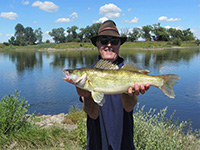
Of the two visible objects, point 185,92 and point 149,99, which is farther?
point 185,92

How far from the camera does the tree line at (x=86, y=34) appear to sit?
126 m

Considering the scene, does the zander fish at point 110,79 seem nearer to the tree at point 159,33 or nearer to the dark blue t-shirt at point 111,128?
the dark blue t-shirt at point 111,128

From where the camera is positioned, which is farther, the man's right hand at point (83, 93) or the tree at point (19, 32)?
the tree at point (19, 32)

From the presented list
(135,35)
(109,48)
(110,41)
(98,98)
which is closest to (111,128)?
(98,98)

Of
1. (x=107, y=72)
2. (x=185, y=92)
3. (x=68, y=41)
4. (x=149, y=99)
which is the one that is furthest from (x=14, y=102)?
(x=68, y=41)

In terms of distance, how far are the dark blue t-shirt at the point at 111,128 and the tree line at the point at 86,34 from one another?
385 ft

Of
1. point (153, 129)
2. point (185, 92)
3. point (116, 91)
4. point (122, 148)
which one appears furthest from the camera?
point (185, 92)

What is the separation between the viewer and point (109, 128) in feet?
11.5

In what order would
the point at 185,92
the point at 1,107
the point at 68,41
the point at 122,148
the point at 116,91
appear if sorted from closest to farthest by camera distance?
the point at 116,91 → the point at 122,148 → the point at 1,107 → the point at 185,92 → the point at 68,41

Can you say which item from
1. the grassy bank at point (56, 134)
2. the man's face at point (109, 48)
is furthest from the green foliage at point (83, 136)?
the man's face at point (109, 48)

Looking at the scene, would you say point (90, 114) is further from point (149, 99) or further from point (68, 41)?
point (68, 41)

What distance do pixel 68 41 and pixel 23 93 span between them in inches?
4932

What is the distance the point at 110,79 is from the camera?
3357 mm

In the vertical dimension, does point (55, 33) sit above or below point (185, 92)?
above
